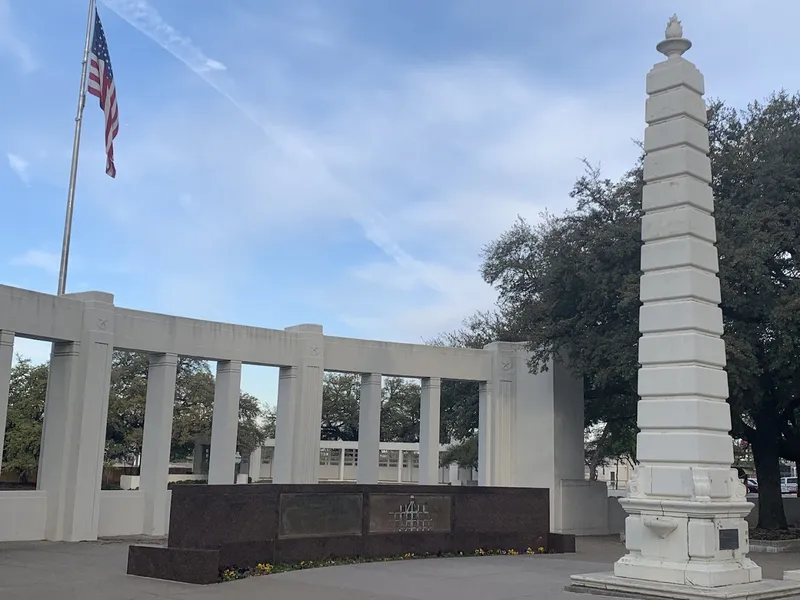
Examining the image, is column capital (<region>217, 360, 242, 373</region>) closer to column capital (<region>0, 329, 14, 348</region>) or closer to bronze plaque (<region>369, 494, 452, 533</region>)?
column capital (<region>0, 329, 14, 348</region>)

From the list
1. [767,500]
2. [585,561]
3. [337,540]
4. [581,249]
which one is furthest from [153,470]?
[767,500]

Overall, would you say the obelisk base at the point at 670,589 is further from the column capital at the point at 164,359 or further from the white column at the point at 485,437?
the white column at the point at 485,437

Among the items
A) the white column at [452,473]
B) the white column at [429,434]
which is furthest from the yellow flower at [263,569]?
the white column at [452,473]

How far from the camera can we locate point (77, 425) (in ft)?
61.3

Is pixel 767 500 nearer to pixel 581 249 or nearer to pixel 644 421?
pixel 581 249

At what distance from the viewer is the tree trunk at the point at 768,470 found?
2255cm

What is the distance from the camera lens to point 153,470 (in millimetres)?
20031

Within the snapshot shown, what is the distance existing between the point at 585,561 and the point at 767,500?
8960mm

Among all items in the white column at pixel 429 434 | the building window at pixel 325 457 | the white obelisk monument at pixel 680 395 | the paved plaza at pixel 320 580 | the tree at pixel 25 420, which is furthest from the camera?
the building window at pixel 325 457

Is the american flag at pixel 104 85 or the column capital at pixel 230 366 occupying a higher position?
the american flag at pixel 104 85

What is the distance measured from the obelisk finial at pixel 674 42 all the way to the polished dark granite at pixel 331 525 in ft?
28.3

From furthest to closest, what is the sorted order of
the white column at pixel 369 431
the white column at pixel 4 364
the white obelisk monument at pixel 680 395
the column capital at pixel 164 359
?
the white column at pixel 369 431, the column capital at pixel 164 359, the white column at pixel 4 364, the white obelisk monument at pixel 680 395

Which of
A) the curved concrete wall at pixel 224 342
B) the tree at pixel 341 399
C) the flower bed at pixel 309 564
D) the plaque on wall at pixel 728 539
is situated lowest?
the flower bed at pixel 309 564

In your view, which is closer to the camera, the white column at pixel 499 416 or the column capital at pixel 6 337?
the column capital at pixel 6 337
